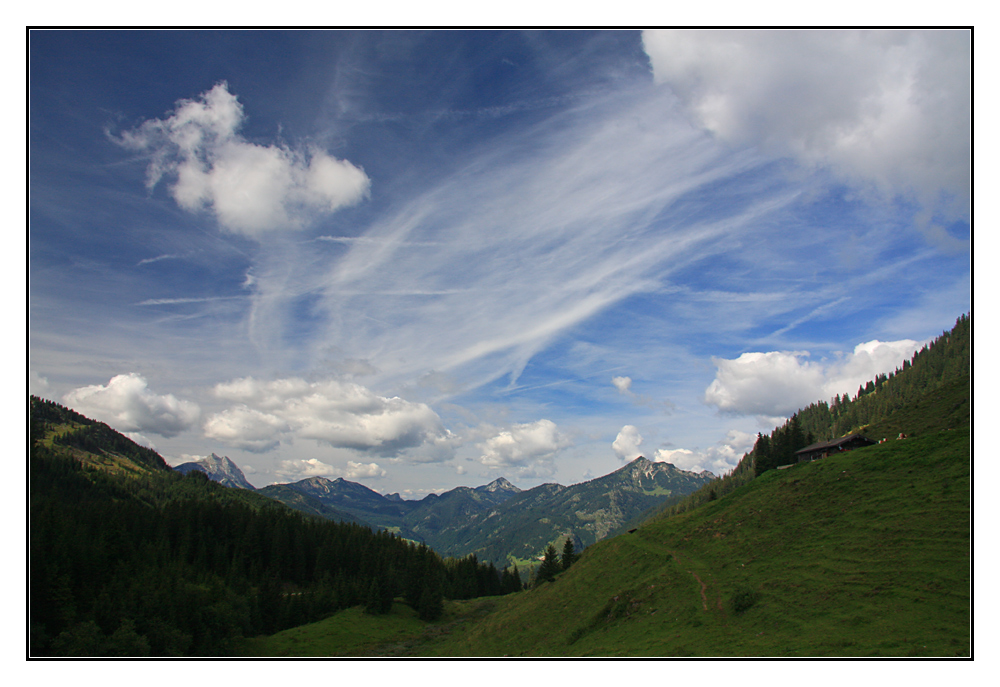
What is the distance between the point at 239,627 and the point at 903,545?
114278 mm

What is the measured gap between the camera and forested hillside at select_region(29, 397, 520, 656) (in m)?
63.0

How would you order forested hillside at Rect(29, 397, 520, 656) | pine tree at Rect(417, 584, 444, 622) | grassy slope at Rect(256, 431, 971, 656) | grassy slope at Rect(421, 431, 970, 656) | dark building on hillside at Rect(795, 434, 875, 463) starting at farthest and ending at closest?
pine tree at Rect(417, 584, 444, 622), dark building on hillside at Rect(795, 434, 875, 463), forested hillside at Rect(29, 397, 520, 656), grassy slope at Rect(256, 431, 971, 656), grassy slope at Rect(421, 431, 970, 656)

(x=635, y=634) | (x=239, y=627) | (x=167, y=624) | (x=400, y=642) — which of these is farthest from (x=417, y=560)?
(x=635, y=634)

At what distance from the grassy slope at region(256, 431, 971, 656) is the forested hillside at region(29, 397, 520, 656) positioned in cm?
1750

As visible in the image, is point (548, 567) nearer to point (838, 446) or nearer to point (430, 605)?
point (430, 605)

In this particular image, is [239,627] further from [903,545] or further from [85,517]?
[903,545]

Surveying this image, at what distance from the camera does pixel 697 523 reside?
8375 centimetres

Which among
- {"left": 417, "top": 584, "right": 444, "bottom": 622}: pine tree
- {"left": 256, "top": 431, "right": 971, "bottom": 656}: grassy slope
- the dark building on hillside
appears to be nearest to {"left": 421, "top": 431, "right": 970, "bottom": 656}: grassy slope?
{"left": 256, "top": 431, "right": 971, "bottom": 656}: grassy slope

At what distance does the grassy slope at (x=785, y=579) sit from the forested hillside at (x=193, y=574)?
1750 cm

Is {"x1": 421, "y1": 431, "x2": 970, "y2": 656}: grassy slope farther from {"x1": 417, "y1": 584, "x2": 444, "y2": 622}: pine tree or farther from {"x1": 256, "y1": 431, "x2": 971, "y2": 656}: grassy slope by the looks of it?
{"x1": 417, "y1": 584, "x2": 444, "y2": 622}: pine tree

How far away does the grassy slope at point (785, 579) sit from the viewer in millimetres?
38250

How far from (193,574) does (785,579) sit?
125361 mm

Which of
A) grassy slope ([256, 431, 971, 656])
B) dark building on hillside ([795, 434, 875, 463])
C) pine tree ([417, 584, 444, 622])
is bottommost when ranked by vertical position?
pine tree ([417, 584, 444, 622])

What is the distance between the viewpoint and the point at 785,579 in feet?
169
